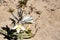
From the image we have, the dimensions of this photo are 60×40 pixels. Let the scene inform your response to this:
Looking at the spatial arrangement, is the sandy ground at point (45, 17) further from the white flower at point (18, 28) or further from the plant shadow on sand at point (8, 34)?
the white flower at point (18, 28)

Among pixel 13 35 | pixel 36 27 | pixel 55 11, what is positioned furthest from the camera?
pixel 55 11

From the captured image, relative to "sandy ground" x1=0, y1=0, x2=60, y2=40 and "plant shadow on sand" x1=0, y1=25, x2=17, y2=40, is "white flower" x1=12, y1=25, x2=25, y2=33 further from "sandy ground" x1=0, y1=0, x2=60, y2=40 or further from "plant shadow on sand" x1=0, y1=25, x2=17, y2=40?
"sandy ground" x1=0, y1=0, x2=60, y2=40

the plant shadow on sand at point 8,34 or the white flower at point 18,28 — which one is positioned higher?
the white flower at point 18,28

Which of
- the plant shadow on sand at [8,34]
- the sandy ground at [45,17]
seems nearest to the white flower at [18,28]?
Answer: the plant shadow on sand at [8,34]

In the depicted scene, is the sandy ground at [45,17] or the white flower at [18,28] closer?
the white flower at [18,28]

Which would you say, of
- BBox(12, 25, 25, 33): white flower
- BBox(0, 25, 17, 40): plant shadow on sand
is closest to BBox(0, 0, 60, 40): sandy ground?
BBox(0, 25, 17, 40): plant shadow on sand

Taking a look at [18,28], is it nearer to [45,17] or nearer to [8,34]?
[8,34]

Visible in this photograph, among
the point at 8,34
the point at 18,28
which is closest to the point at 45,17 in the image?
the point at 18,28

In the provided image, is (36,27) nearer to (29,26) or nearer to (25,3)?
(29,26)

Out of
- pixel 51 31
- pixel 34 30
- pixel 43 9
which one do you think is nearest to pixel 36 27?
pixel 34 30
